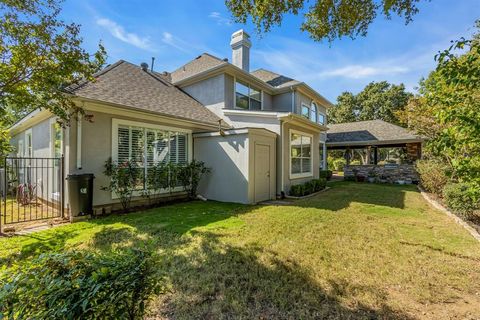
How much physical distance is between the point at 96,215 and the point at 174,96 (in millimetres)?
6914

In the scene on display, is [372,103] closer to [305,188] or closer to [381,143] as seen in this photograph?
[381,143]

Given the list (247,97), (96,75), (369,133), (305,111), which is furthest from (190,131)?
(369,133)

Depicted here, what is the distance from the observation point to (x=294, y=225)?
6160 mm

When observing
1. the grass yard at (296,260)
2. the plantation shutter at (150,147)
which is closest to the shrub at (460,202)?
the grass yard at (296,260)

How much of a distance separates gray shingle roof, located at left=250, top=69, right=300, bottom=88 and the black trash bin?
39.7 feet

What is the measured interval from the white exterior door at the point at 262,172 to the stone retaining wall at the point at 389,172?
11.9 metres

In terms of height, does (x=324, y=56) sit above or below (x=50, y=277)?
above

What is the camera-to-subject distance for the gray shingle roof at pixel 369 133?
60.8 ft

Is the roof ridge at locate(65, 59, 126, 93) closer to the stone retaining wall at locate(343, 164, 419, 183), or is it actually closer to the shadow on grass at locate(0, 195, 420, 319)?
the shadow on grass at locate(0, 195, 420, 319)

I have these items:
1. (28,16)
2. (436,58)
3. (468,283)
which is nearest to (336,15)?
(436,58)

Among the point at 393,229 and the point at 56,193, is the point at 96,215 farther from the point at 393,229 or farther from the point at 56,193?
the point at 393,229

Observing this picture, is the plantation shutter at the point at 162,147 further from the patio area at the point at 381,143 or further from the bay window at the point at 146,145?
the patio area at the point at 381,143

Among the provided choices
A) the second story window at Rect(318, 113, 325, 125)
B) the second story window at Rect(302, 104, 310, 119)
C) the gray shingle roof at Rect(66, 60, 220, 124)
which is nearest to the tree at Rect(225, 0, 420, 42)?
the gray shingle roof at Rect(66, 60, 220, 124)

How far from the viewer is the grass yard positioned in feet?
9.55
